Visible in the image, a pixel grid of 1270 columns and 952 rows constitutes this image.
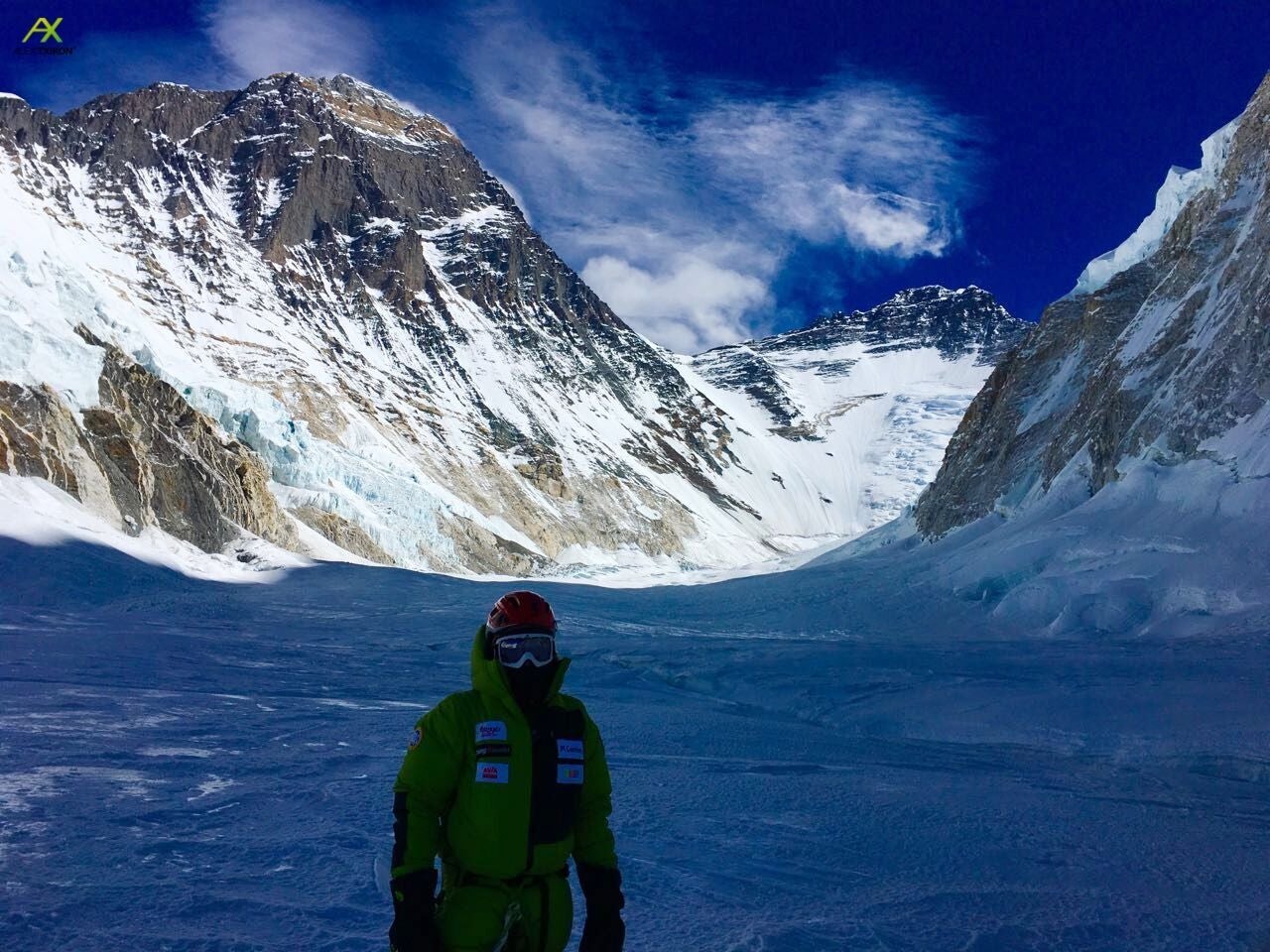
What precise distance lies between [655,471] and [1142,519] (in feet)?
340

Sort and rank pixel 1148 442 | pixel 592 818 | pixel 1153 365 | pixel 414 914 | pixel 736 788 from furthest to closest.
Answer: pixel 1153 365 < pixel 1148 442 < pixel 736 788 < pixel 592 818 < pixel 414 914

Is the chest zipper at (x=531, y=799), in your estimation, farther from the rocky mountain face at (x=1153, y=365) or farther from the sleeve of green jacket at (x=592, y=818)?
the rocky mountain face at (x=1153, y=365)

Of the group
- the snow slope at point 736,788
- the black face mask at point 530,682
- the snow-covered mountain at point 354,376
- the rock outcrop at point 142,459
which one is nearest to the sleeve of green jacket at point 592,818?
the black face mask at point 530,682

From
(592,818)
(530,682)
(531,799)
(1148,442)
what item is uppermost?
(1148,442)

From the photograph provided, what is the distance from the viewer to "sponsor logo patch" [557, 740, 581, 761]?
2.90 m

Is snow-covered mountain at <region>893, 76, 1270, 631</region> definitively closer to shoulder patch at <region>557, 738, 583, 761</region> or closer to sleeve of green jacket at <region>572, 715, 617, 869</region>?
sleeve of green jacket at <region>572, 715, 617, 869</region>

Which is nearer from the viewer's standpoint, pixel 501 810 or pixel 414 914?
pixel 414 914

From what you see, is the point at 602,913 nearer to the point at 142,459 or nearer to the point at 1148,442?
the point at 1148,442

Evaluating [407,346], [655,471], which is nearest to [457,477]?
[407,346]

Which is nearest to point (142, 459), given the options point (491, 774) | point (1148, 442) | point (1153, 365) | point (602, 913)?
point (1148, 442)

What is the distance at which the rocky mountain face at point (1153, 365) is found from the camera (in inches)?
800

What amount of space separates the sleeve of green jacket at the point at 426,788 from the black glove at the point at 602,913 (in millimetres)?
504

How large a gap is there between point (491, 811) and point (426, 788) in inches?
8.2

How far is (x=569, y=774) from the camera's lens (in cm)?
289
